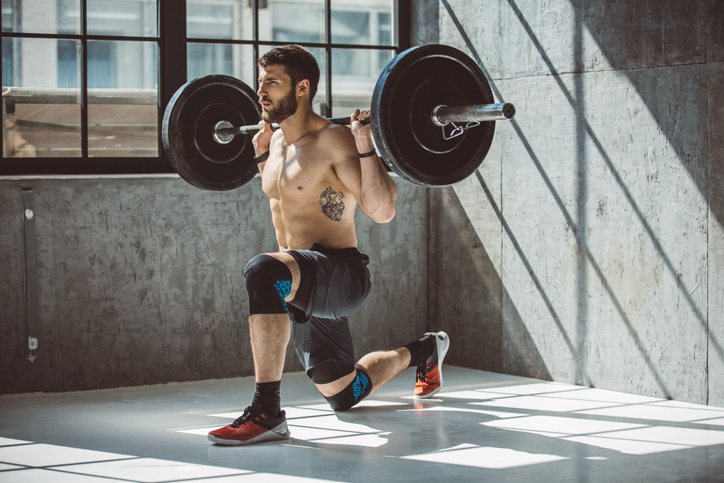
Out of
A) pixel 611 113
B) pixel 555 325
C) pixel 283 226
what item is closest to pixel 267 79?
pixel 283 226

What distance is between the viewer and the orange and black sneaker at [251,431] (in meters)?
3.21

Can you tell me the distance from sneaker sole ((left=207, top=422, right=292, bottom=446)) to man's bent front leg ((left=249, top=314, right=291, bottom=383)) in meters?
0.20

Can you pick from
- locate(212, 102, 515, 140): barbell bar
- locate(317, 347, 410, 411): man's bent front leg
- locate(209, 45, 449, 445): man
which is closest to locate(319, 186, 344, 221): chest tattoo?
locate(209, 45, 449, 445): man

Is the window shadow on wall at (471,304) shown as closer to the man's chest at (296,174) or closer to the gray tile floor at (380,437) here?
the gray tile floor at (380,437)

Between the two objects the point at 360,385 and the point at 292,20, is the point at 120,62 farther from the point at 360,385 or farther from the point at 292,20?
the point at 360,385

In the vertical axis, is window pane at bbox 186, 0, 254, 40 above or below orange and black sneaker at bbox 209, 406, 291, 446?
above

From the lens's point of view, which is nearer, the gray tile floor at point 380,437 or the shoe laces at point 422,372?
the gray tile floor at point 380,437

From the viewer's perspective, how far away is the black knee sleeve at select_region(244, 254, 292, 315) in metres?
3.19

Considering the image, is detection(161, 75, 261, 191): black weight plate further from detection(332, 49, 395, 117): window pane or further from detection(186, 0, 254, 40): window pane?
detection(332, 49, 395, 117): window pane

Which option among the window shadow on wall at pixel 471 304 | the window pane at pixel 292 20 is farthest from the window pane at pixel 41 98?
the window shadow on wall at pixel 471 304

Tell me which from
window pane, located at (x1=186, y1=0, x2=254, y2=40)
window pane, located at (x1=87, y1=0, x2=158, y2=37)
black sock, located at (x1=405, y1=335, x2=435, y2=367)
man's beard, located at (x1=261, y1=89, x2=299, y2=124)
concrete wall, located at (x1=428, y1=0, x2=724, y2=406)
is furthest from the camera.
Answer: window pane, located at (x1=186, y1=0, x2=254, y2=40)

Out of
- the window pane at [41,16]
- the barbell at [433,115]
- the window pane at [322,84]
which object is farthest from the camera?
the window pane at [322,84]

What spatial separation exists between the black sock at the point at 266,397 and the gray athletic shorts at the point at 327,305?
320mm

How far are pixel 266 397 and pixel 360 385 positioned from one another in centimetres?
66
